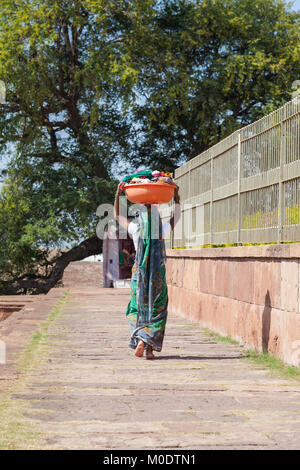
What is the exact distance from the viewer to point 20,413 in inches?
173

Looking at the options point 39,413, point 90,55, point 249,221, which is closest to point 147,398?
point 39,413

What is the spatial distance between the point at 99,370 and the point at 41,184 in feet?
64.7

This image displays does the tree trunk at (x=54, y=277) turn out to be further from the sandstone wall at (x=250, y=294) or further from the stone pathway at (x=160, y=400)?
the stone pathway at (x=160, y=400)

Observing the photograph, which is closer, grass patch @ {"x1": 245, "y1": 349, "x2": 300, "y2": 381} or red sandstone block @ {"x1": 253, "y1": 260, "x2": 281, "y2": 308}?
grass patch @ {"x1": 245, "y1": 349, "x2": 300, "y2": 381}

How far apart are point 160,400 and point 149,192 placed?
2.90 m

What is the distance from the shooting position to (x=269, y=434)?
157 inches

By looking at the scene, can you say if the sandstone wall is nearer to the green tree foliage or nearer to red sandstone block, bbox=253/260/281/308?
Answer: red sandstone block, bbox=253/260/281/308

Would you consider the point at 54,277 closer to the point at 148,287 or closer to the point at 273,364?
the point at 148,287

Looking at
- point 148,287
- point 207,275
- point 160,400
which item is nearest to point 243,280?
point 148,287

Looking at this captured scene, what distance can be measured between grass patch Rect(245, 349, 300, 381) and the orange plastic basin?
1960 millimetres

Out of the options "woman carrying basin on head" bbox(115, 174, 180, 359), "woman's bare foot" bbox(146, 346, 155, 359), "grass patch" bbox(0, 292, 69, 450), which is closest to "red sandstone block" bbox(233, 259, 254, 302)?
"woman carrying basin on head" bbox(115, 174, 180, 359)

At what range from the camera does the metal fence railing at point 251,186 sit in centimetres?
705

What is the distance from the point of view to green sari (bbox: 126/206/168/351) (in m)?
7.29

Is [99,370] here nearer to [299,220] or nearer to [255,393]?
[255,393]
